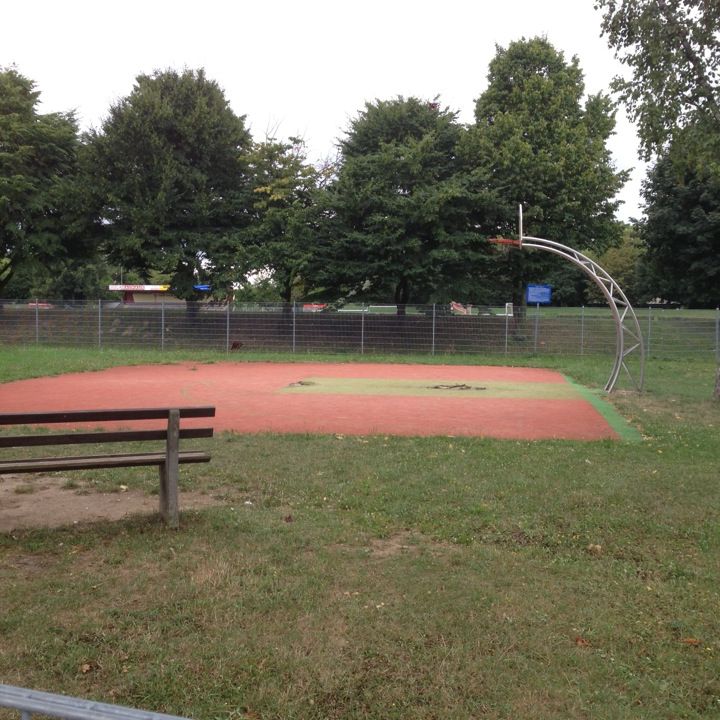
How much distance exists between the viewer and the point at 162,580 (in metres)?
4.29

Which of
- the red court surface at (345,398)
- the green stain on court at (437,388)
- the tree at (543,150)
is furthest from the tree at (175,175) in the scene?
the green stain on court at (437,388)

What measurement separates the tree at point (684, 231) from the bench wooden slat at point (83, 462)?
30.0 m

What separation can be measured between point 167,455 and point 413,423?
5.94 meters

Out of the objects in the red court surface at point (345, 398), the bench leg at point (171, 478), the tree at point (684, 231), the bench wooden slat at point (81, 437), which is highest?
the tree at point (684, 231)

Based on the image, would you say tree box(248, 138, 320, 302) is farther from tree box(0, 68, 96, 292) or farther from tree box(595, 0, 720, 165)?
tree box(595, 0, 720, 165)

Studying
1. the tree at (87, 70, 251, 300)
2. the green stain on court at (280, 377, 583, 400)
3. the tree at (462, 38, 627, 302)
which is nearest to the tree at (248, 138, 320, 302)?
the tree at (87, 70, 251, 300)

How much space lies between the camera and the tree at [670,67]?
12.3 meters

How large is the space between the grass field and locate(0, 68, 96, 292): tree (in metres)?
25.6

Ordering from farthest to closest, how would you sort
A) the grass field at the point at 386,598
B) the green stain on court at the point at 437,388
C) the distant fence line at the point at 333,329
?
the distant fence line at the point at 333,329
the green stain on court at the point at 437,388
the grass field at the point at 386,598

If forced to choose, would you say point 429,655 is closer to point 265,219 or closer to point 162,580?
point 162,580

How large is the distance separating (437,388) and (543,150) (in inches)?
585

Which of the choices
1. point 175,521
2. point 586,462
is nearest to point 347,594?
point 175,521

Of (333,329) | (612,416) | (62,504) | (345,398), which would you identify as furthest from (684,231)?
(62,504)

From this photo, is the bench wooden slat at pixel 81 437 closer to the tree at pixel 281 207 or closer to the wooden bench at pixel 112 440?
the wooden bench at pixel 112 440
